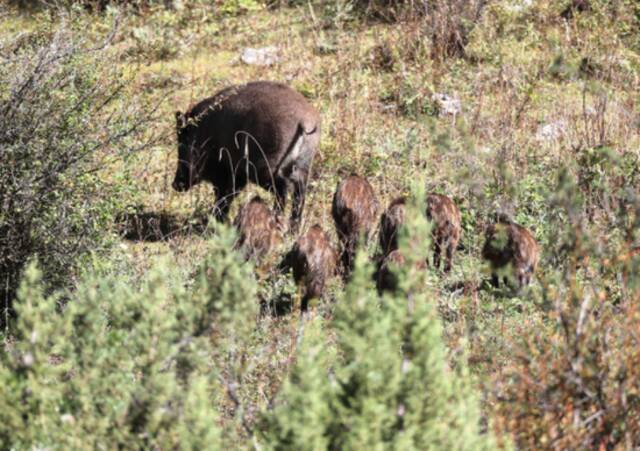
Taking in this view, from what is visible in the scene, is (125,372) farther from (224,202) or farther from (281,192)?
(224,202)

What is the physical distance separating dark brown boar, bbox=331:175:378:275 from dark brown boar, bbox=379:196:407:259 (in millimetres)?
166

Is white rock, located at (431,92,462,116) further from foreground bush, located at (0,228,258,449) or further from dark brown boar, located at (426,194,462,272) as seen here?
foreground bush, located at (0,228,258,449)

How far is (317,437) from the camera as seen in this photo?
11.7 feet

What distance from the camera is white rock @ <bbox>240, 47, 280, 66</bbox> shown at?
12.5 metres

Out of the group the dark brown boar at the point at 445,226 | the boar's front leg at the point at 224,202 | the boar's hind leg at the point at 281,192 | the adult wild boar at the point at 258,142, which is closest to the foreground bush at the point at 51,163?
the adult wild boar at the point at 258,142

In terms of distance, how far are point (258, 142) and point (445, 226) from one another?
211 cm

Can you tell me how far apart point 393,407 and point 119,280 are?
2.88 m

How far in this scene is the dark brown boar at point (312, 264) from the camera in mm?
6660

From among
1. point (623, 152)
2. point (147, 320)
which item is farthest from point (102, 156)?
point (623, 152)

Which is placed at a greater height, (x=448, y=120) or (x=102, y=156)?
(x=102, y=156)

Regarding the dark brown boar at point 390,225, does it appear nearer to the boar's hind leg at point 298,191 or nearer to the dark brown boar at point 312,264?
the dark brown boar at point 312,264

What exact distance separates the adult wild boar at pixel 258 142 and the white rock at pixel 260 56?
3.30 meters

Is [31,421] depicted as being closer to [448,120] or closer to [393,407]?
→ [393,407]

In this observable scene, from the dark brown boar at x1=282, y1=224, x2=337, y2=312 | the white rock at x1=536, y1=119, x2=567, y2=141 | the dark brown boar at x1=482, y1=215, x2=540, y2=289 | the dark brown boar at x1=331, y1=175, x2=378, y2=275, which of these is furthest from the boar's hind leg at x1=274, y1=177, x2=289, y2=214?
the white rock at x1=536, y1=119, x2=567, y2=141
